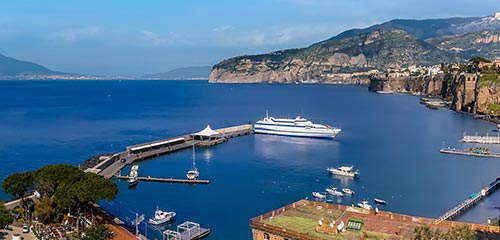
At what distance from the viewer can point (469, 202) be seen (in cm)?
4872

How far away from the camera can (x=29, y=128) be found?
112m

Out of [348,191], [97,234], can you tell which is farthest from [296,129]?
[97,234]

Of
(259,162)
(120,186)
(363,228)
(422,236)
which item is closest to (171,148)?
(259,162)

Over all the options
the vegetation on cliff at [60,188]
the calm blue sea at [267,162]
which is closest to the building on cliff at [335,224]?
the calm blue sea at [267,162]

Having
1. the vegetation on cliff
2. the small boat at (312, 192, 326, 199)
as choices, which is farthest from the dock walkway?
the vegetation on cliff

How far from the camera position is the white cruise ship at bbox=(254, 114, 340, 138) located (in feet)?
317

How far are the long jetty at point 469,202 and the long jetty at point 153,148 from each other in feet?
134

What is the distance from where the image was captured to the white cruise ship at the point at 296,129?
317ft

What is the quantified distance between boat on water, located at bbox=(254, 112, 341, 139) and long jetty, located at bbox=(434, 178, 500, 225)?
1627 inches

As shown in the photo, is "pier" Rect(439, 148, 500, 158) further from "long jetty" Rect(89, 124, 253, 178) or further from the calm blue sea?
"long jetty" Rect(89, 124, 253, 178)

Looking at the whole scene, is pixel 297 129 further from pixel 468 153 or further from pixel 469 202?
pixel 469 202

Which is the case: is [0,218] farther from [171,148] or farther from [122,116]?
[122,116]

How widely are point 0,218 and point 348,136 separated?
246 feet

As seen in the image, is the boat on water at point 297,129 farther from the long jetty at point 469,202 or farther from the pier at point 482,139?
the long jetty at point 469,202
